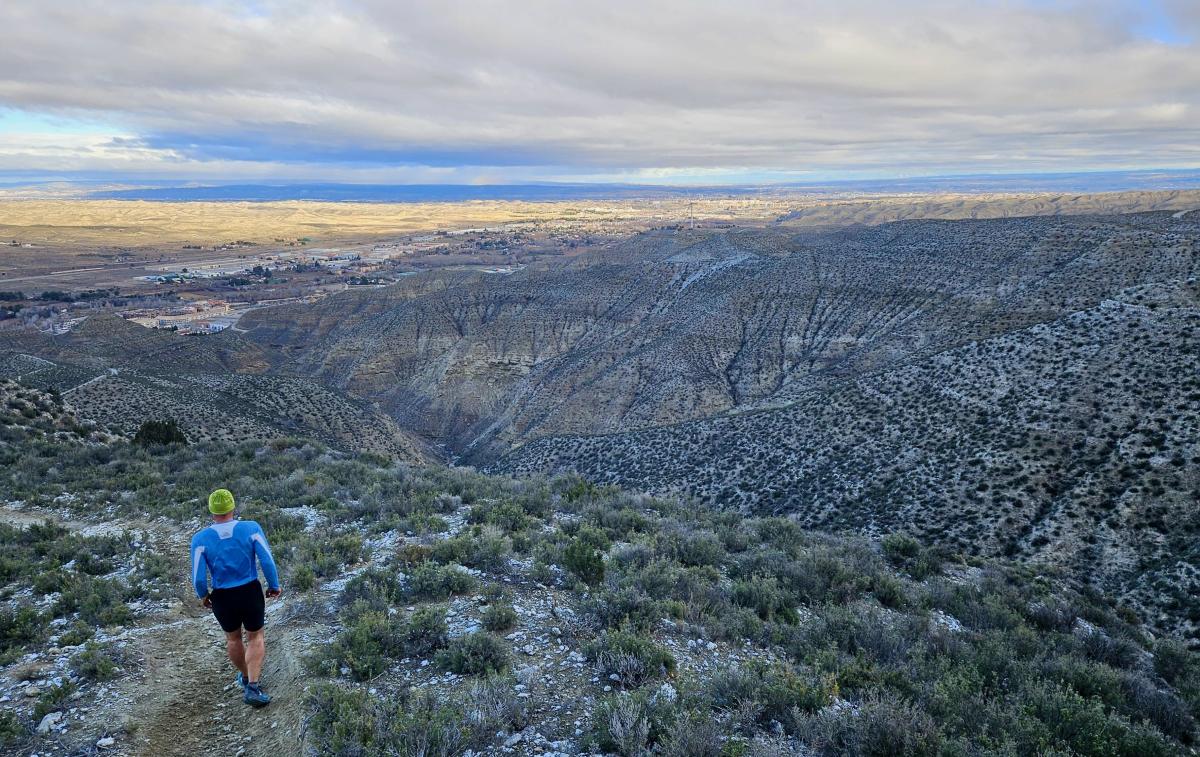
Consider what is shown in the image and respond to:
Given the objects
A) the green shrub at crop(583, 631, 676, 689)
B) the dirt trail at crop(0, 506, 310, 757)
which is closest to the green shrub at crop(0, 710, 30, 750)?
the dirt trail at crop(0, 506, 310, 757)

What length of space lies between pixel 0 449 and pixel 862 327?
41.0m

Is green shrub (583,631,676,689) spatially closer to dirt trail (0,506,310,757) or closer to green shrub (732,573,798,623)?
green shrub (732,573,798,623)

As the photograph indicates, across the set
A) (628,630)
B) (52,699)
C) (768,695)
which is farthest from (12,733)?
(768,695)

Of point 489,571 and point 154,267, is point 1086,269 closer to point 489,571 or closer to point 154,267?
point 489,571

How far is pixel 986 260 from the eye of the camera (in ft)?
129

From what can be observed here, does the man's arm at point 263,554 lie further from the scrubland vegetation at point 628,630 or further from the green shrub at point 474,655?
the green shrub at point 474,655

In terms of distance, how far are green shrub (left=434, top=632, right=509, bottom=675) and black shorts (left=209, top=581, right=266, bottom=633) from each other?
1862mm

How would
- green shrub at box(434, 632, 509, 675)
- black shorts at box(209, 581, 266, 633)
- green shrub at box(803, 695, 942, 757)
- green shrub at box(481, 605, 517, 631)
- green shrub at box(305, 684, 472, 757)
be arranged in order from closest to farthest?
green shrub at box(305, 684, 472, 757) → green shrub at box(803, 695, 942, 757) → black shorts at box(209, 581, 266, 633) → green shrub at box(434, 632, 509, 675) → green shrub at box(481, 605, 517, 631)

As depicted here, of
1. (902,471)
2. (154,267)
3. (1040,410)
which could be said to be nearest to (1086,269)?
(1040,410)

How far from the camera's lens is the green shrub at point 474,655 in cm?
659

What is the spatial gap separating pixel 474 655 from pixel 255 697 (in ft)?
6.91

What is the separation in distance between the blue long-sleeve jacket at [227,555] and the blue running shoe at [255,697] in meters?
1.00

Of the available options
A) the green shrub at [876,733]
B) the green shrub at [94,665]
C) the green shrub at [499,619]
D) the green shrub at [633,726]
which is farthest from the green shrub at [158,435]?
the green shrub at [876,733]

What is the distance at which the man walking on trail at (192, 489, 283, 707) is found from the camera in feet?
20.2
